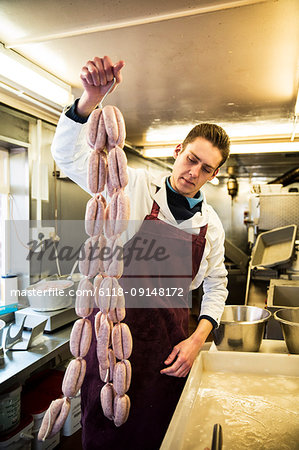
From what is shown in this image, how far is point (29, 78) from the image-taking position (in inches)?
90.5

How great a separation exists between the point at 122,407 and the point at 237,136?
4275 millimetres

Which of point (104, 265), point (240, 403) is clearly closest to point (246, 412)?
point (240, 403)

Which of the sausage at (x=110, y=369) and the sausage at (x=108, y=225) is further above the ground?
the sausage at (x=108, y=225)

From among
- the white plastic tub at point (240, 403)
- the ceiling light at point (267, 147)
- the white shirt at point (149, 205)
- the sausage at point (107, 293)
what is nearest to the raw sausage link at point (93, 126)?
the white shirt at point (149, 205)

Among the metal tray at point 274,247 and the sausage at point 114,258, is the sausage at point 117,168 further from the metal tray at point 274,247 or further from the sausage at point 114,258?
the metal tray at point 274,247

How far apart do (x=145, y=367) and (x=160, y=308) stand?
27 cm

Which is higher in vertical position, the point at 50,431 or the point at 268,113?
the point at 268,113

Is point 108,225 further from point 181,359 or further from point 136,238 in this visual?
point 181,359

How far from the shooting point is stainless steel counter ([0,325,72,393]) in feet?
6.47

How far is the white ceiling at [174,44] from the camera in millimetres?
1642

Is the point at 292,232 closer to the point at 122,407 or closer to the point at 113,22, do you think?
the point at 113,22

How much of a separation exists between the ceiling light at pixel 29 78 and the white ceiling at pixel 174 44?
6 cm

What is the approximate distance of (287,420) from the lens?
1.12 metres

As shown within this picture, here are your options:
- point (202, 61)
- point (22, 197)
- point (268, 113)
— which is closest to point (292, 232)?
point (268, 113)
